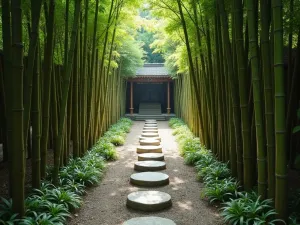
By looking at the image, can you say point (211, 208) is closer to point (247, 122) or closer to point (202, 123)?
point (247, 122)

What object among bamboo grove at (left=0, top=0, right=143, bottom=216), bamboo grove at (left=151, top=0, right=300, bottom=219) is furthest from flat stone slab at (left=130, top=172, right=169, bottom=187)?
bamboo grove at (left=0, top=0, right=143, bottom=216)

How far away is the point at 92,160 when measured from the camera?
18.4 ft

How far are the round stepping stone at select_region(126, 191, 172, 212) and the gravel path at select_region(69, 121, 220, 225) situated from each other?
65 millimetres

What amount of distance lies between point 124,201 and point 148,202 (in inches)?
18.6

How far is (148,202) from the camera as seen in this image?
367 centimetres

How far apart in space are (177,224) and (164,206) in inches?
17.6

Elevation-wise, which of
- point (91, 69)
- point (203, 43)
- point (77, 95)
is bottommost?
point (77, 95)

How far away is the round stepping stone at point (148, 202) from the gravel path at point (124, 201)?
0.21ft

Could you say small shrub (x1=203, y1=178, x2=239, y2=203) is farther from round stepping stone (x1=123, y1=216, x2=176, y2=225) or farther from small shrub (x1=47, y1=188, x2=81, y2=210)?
small shrub (x1=47, y1=188, x2=81, y2=210)

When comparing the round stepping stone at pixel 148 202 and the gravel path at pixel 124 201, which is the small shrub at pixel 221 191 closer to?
the gravel path at pixel 124 201

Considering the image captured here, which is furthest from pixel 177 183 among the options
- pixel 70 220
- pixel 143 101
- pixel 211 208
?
pixel 143 101

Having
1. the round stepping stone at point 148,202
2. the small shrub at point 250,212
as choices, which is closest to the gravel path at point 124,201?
the round stepping stone at point 148,202

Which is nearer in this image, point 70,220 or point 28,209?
point 28,209

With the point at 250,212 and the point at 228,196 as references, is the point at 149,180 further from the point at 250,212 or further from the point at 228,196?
the point at 250,212
